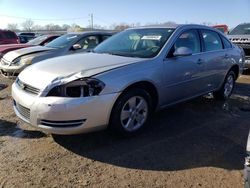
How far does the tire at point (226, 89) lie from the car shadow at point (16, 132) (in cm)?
387

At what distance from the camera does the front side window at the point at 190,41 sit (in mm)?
5357

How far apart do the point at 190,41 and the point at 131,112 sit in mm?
1895

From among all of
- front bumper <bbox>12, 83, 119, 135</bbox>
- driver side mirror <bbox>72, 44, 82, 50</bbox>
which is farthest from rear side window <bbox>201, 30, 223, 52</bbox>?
driver side mirror <bbox>72, 44, 82, 50</bbox>

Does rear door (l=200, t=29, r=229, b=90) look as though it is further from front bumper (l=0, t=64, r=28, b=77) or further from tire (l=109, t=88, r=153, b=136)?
front bumper (l=0, t=64, r=28, b=77)

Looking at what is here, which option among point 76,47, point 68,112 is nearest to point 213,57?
point 68,112

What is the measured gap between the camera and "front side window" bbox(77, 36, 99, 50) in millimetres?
9297

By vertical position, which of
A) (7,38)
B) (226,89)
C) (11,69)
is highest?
Result: (7,38)

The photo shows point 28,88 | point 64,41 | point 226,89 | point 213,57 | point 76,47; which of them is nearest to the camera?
point 28,88

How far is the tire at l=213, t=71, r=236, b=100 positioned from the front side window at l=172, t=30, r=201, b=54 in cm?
145

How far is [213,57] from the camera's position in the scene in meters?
6.16

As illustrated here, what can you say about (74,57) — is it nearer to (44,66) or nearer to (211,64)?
(44,66)

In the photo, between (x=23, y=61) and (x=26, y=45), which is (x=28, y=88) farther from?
(x=26, y=45)

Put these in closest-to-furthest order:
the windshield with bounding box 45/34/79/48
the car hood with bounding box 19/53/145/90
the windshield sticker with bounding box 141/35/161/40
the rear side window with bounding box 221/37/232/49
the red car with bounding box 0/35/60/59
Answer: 1. the car hood with bounding box 19/53/145/90
2. the windshield sticker with bounding box 141/35/161/40
3. the rear side window with bounding box 221/37/232/49
4. the windshield with bounding box 45/34/79/48
5. the red car with bounding box 0/35/60/59

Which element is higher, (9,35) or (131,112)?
(9,35)
